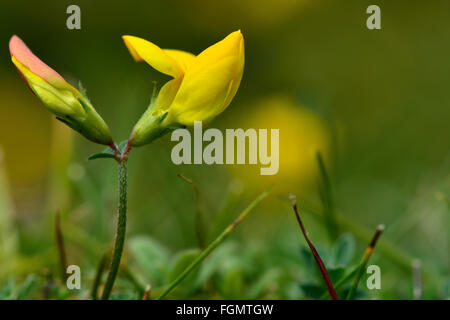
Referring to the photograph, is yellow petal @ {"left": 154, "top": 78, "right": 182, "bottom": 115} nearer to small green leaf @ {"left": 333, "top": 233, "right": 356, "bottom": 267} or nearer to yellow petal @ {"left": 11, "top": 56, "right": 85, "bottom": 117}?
yellow petal @ {"left": 11, "top": 56, "right": 85, "bottom": 117}

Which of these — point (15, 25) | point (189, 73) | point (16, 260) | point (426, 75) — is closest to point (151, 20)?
point (15, 25)

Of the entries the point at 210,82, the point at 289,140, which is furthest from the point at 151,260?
the point at 289,140

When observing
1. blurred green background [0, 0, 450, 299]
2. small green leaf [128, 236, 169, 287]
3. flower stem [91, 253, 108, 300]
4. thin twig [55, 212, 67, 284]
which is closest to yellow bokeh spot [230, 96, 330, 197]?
blurred green background [0, 0, 450, 299]

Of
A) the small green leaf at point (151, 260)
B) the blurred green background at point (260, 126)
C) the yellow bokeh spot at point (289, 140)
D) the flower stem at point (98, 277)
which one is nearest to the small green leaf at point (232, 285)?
the blurred green background at point (260, 126)

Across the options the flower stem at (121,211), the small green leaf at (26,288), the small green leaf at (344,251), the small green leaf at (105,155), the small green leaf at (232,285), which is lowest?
the small green leaf at (232,285)

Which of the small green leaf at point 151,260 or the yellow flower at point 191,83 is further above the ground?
the yellow flower at point 191,83

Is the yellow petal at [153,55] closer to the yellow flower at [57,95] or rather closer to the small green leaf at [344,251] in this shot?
the yellow flower at [57,95]

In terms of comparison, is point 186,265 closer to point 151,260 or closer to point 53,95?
point 151,260
